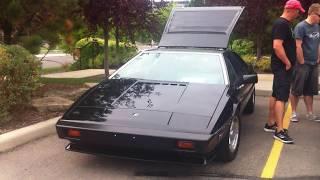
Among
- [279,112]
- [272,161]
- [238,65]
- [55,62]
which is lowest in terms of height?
[55,62]

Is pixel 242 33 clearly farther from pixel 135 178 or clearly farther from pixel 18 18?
pixel 135 178

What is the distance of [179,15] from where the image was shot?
24.3 feet

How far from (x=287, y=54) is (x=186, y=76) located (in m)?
1.42

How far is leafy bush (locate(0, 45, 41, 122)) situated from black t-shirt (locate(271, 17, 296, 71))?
132 inches

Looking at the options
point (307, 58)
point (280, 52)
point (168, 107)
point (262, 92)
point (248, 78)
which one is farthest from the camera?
point (262, 92)

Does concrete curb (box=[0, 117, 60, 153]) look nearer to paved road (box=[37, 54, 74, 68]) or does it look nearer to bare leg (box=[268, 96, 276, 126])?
bare leg (box=[268, 96, 276, 126])

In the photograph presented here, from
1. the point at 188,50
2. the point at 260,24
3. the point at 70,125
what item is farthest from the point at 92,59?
the point at 70,125

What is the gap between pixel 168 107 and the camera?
4.82m

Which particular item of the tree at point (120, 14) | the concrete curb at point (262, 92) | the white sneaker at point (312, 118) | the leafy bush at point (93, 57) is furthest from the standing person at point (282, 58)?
the leafy bush at point (93, 57)

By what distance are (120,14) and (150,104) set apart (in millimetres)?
5254

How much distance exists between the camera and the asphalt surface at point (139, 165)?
15.6ft

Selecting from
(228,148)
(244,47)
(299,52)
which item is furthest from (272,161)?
(244,47)

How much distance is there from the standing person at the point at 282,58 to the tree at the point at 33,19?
325cm

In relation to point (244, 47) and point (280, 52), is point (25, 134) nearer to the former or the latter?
point (280, 52)
